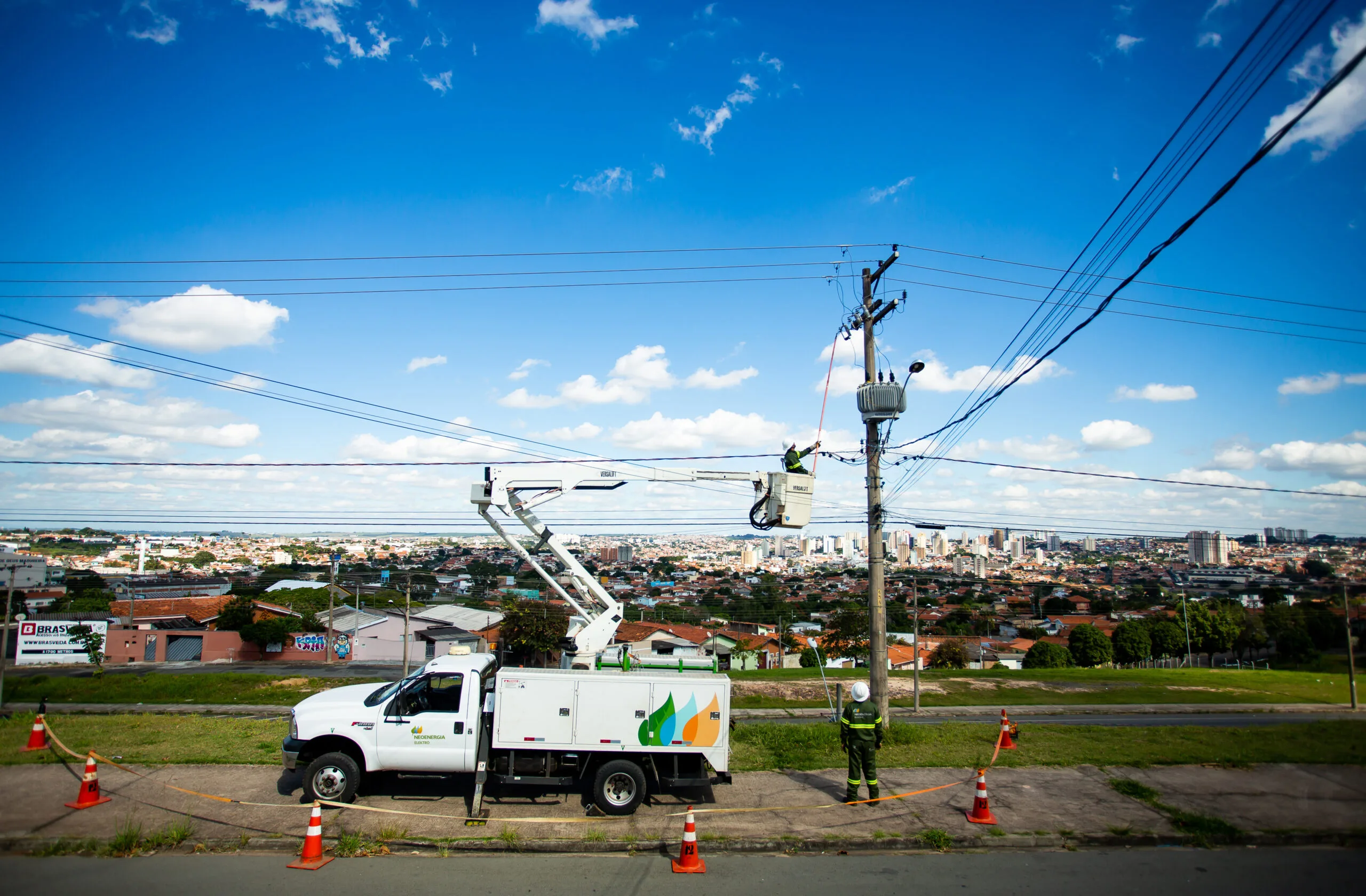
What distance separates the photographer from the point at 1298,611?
9742 millimetres

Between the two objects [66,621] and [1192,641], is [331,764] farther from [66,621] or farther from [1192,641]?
[1192,641]

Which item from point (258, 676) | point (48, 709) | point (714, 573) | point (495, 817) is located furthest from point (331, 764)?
point (714, 573)

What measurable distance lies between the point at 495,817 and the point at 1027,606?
93.1m

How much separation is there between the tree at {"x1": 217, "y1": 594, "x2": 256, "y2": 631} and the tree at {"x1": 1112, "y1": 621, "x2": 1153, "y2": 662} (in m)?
67.5

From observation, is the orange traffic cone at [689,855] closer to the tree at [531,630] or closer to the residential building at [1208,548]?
the residential building at [1208,548]

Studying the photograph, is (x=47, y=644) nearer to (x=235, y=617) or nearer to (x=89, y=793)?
(x=235, y=617)

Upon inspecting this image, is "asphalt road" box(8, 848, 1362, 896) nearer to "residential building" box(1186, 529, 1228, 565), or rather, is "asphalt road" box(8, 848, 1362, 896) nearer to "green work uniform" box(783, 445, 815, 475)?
"green work uniform" box(783, 445, 815, 475)

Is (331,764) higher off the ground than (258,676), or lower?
higher

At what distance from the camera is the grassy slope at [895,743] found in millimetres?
12539

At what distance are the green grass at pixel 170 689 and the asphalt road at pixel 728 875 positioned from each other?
22069 mm

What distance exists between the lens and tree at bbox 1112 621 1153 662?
180 feet

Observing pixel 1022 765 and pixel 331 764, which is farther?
pixel 1022 765

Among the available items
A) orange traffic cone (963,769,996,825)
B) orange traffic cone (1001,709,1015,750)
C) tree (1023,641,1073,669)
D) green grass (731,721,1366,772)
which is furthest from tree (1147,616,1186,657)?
orange traffic cone (963,769,996,825)

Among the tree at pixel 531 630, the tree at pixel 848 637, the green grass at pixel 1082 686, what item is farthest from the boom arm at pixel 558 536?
the tree at pixel 848 637
